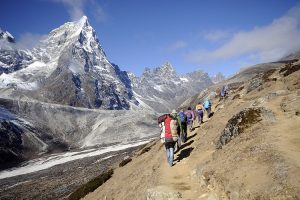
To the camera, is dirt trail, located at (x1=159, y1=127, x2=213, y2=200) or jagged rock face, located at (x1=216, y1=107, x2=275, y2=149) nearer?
dirt trail, located at (x1=159, y1=127, x2=213, y2=200)

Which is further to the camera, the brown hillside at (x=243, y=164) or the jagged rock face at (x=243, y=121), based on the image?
the jagged rock face at (x=243, y=121)

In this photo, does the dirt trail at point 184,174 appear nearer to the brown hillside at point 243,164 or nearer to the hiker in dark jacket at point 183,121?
the brown hillside at point 243,164

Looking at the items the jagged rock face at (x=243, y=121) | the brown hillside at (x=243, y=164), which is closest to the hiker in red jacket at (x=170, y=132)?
the brown hillside at (x=243, y=164)

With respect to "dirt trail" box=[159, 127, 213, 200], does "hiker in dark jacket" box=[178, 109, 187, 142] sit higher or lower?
higher

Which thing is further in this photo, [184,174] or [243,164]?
[184,174]

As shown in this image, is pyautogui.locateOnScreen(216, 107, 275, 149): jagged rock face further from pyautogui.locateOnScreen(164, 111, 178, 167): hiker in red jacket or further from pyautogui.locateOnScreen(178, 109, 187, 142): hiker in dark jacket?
pyautogui.locateOnScreen(178, 109, 187, 142): hiker in dark jacket

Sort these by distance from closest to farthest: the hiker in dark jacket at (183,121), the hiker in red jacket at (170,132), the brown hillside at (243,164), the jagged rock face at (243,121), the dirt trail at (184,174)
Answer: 1. the brown hillside at (243,164)
2. the dirt trail at (184,174)
3. the hiker in red jacket at (170,132)
4. the jagged rock face at (243,121)
5. the hiker in dark jacket at (183,121)

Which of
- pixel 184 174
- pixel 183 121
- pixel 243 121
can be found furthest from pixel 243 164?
pixel 183 121

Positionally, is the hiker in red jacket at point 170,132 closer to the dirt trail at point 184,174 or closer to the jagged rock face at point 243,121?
the dirt trail at point 184,174

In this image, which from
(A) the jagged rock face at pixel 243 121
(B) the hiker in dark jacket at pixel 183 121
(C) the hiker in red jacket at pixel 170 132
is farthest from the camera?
(B) the hiker in dark jacket at pixel 183 121

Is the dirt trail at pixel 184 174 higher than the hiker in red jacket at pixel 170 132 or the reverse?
the reverse

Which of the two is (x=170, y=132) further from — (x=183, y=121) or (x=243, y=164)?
(x=183, y=121)

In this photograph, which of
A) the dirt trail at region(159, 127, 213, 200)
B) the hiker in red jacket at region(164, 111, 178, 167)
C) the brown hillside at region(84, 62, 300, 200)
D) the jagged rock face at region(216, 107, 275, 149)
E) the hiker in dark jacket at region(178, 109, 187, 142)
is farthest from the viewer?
the hiker in dark jacket at region(178, 109, 187, 142)

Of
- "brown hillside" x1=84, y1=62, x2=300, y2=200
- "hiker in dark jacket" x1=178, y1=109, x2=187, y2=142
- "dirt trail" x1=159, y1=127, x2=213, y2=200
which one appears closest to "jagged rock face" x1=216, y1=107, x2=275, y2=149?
"brown hillside" x1=84, y1=62, x2=300, y2=200
